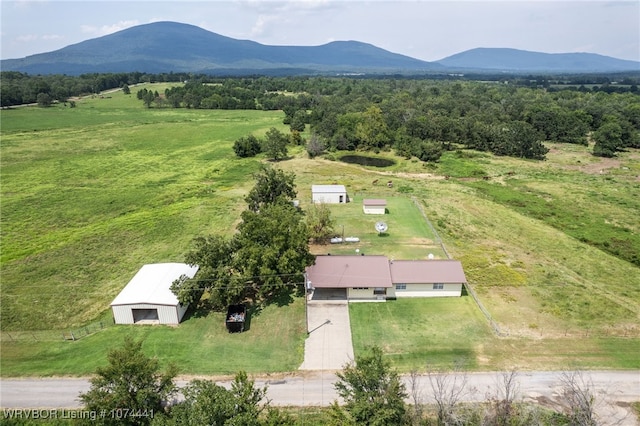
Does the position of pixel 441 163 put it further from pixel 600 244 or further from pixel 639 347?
pixel 639 347

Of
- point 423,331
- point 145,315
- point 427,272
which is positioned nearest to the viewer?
point 423,331

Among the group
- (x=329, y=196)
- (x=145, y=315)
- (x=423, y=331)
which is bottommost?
(x=423, y=331)

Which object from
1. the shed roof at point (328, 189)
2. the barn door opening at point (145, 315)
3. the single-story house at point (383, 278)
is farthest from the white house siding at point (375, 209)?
the barn door opening at point (145, 315)

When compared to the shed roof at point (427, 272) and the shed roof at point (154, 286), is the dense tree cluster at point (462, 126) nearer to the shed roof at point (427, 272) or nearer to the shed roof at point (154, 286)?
the shed roof at point (154, 286)

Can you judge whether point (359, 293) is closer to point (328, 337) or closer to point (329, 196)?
point (328, 337)

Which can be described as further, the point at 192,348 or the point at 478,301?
the point at 478,301

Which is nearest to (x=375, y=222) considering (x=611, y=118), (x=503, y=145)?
(x=503, y=145)

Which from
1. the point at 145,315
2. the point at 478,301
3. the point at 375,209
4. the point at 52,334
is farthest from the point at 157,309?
the point at 375,209
